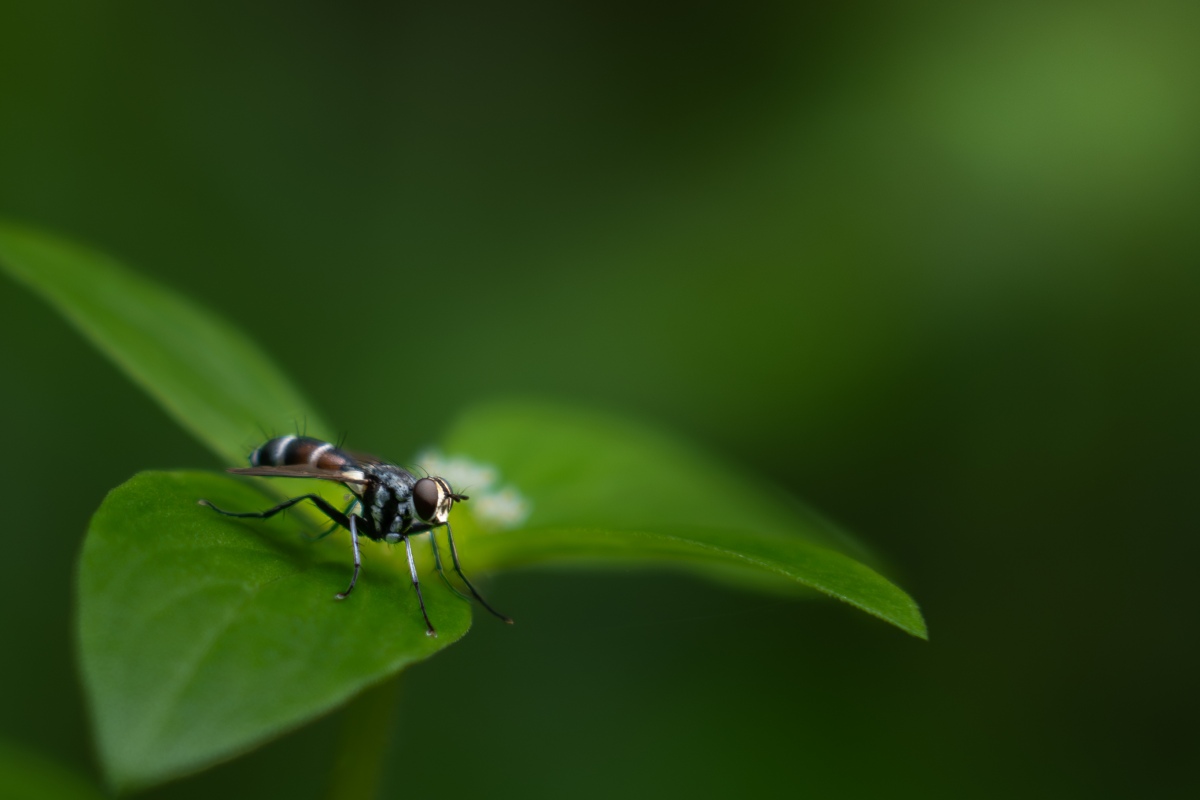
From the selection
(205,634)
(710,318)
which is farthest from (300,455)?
(710,318)

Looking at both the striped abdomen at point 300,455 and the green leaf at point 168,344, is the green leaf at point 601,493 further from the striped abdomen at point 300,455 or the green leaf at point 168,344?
the green leaf at point 168,344

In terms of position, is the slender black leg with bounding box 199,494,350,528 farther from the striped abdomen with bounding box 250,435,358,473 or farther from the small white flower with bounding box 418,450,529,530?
the small white flower with bounding box 418,450,529,530

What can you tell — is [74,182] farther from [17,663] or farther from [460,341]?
[17,663]

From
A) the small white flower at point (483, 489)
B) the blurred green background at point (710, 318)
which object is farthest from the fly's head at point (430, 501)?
the blurred green background at point (710, 318)

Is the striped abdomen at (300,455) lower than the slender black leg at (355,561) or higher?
higher

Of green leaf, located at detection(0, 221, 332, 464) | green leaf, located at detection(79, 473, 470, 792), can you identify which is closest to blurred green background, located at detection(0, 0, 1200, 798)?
green leaf, located at detection(0, 221, 332, 464)

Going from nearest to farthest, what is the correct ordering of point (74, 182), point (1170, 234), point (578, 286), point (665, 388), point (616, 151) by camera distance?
point (1170, 234) < point (74, 182) < point (665, 388) < point (578, 286) < point (616, 151)

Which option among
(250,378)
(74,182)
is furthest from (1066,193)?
(74,182)
